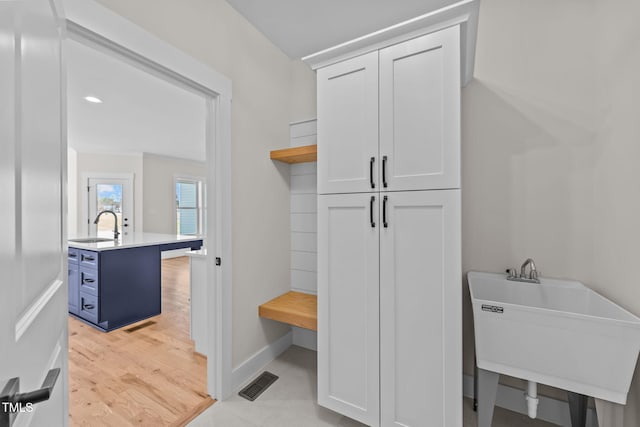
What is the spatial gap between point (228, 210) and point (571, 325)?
1.89m

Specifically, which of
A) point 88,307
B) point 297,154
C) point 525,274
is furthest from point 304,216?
point 88,307

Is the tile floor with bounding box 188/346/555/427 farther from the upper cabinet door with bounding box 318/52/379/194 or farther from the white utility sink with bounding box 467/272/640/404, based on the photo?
the upper cabinet door with bounding box 318/52/379/194

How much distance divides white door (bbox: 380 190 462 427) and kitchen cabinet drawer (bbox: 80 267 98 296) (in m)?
3.00

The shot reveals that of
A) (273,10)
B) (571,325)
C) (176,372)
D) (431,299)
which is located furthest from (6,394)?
(273,10)

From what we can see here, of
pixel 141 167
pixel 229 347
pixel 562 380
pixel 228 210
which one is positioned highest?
pixel 141 167

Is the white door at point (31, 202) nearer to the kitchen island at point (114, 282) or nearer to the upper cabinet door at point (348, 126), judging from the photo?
the upper cabinet door at point (348, 126)

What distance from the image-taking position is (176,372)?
2.11 meters

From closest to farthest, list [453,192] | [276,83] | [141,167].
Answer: [453,192] → [276,83] → [141,167]

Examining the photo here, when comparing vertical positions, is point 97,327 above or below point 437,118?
below

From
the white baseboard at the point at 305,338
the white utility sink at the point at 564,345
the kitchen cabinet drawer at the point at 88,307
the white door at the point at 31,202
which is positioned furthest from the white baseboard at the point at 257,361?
the kitchen cabinet drawer at the point at 88,307

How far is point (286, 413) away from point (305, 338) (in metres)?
0.83

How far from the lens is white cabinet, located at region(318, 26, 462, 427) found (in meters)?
1.34

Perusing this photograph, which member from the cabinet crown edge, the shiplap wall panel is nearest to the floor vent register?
the shiplap wall panel

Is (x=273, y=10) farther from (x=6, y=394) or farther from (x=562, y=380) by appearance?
(x=562, y=380)
